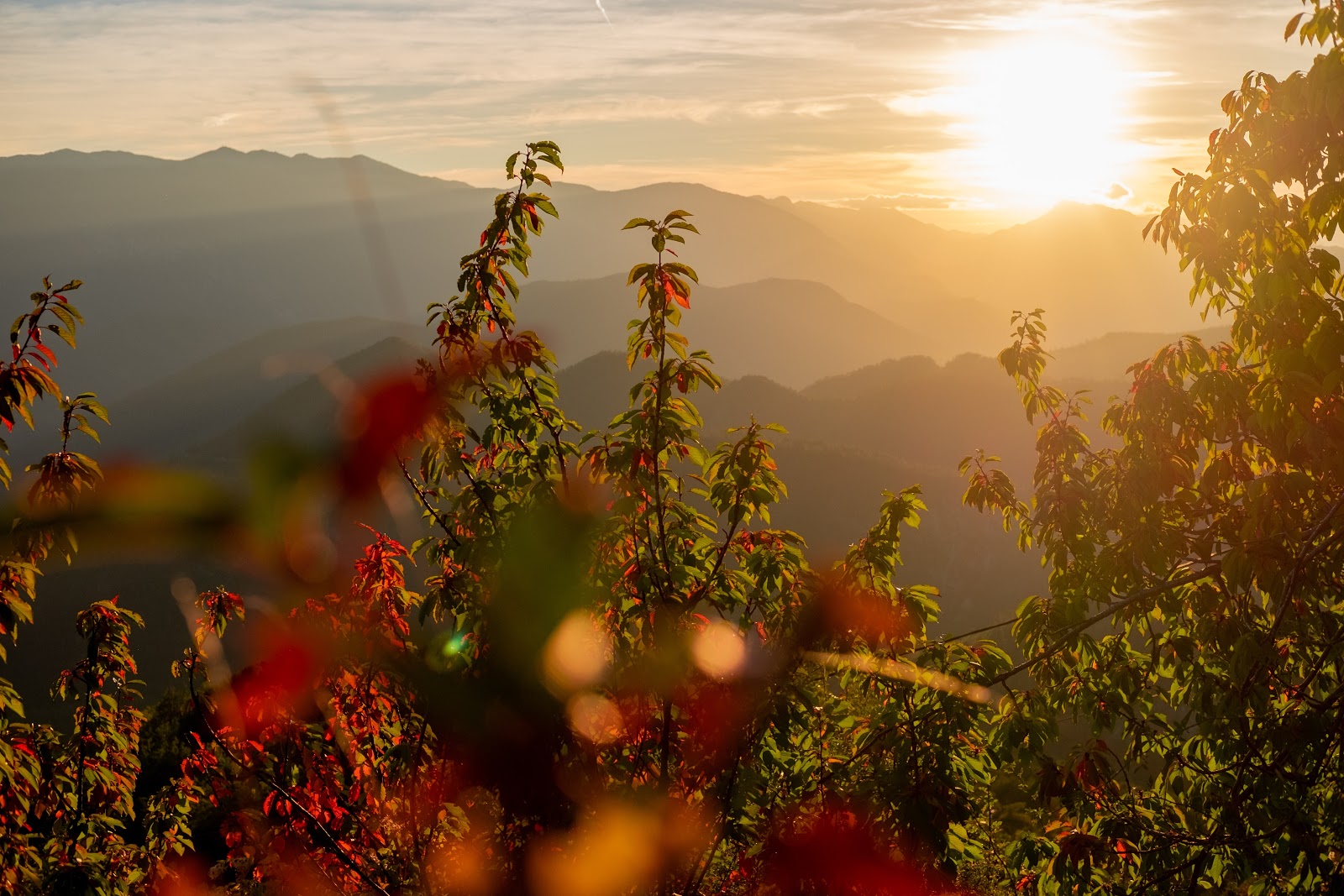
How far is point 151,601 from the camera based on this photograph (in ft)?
341

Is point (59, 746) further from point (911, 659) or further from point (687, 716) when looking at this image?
point (911, 659)

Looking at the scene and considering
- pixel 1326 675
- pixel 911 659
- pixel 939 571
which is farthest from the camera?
pixel 939 571

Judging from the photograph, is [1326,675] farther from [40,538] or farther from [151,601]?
[151,601]

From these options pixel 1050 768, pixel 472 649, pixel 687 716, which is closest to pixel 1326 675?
pixel 1050 768

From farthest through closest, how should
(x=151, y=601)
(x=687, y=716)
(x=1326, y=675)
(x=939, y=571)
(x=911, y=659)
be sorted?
(x=151, y=601), (x=939, y=571), (x=1326, y=675), (x=911, y=659), (x=687, y=716)

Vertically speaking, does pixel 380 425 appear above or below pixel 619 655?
above

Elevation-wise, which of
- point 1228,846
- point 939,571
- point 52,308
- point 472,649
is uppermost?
point 52,308

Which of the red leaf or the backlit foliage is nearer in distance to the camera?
the backlit foliage

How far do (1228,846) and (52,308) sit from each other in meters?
7.94

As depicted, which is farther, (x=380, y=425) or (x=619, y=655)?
(x=380, y=425)

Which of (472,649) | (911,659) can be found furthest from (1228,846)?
(472,649)

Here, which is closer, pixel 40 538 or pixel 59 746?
pixel 40 538

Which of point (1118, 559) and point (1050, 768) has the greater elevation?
point (1118, 559)

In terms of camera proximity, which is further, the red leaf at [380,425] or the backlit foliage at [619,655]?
the red leaf at [380,425]
